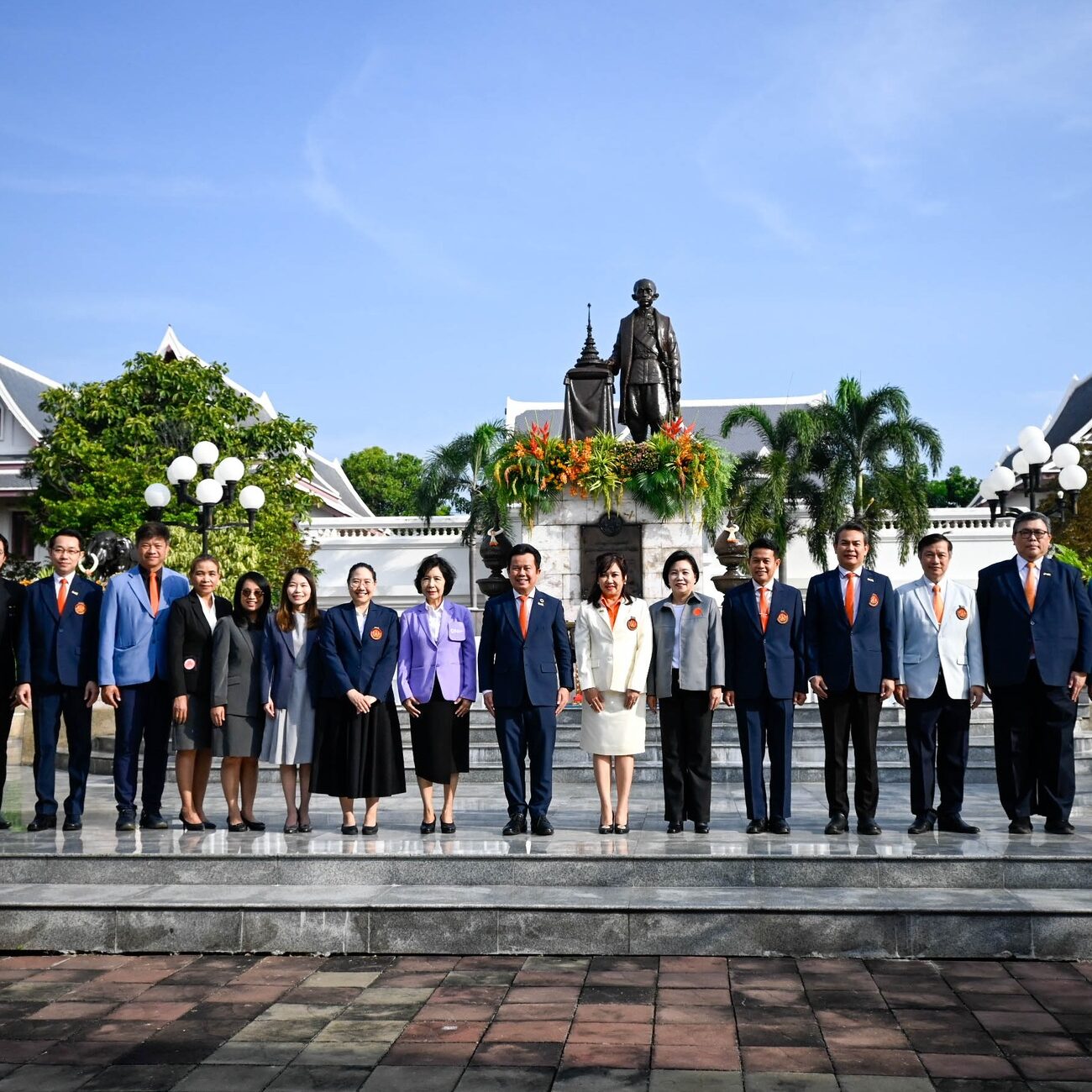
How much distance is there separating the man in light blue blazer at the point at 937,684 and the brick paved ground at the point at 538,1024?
1923 mm

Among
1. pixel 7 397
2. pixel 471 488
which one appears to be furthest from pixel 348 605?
pixel 7 397

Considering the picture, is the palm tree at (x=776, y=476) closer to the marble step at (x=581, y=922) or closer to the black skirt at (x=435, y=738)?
the black skirt at (x=435, y=738)

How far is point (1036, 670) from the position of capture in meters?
7.16

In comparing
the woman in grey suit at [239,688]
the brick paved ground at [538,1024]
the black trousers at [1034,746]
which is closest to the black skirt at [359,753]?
the woman in grey suit at [239,688]

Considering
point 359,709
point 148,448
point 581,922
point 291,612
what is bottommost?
point 581,922

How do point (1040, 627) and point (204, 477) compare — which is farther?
point (204, 477)

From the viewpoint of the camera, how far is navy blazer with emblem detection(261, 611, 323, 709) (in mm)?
7461

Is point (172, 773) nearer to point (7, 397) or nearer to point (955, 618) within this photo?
point (955, 618)

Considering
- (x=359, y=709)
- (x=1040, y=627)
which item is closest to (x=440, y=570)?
(x=359, y=709)

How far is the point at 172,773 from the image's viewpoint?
1136 cm

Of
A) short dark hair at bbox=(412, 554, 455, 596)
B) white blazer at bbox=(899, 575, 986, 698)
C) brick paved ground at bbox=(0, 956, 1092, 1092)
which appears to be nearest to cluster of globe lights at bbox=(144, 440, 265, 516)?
short dark hair at bbox=(412, 554, 455, 596)

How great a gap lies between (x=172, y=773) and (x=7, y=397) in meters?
26.5

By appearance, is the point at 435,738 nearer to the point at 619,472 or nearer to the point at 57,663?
the point at 57,663

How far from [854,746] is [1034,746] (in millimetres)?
1047
